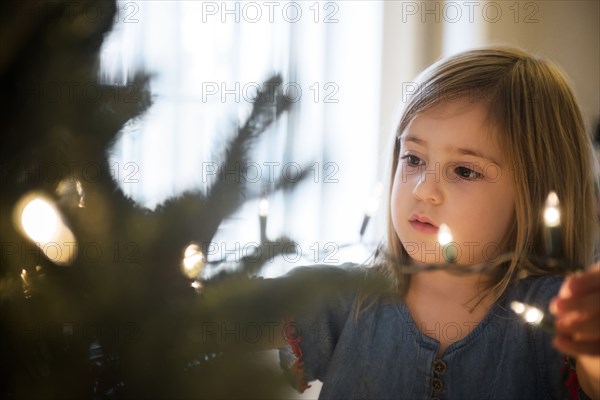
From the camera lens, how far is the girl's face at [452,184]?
0.88 m

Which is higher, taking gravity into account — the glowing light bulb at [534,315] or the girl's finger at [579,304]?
the girl's finger at [579,304]

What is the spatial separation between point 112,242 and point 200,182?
0.26ft

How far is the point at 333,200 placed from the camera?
64.3 inches

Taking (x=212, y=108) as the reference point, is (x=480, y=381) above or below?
below

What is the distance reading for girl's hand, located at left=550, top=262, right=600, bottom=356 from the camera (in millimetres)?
500

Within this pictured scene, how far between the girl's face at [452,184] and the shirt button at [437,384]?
6.8 inches

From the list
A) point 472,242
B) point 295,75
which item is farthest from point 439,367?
point 295,75

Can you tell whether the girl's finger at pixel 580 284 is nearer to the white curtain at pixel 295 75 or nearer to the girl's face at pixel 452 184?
the girl's face at pixel 452 184

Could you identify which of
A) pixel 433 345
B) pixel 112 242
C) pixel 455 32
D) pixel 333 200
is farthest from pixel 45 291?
pixel 455 32

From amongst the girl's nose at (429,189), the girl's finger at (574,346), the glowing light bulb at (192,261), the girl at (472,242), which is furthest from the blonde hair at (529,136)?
the glowing light bulb at (192,261)

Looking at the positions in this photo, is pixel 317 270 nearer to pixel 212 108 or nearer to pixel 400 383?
pixel 400 383

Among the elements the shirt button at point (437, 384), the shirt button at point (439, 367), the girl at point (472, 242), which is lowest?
the shirt button at point (437, 384)

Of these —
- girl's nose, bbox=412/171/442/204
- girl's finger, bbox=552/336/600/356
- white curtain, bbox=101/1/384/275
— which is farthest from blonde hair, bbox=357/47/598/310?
girl's finger, bbox=552/336/600/356

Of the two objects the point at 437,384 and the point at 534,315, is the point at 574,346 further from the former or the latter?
the point at 437,384
